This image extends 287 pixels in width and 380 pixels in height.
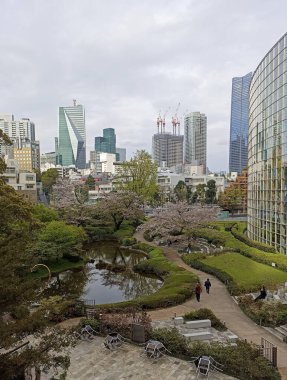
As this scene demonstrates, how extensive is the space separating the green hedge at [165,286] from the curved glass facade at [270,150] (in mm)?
8900

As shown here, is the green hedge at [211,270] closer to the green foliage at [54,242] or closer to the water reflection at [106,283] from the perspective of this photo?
the water reflection at [106,283]

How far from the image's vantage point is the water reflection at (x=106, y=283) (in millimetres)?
25391

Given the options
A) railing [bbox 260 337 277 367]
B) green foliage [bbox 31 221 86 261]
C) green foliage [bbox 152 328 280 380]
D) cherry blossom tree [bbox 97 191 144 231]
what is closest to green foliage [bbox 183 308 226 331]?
green foliage [bbox 152 328 280 380]

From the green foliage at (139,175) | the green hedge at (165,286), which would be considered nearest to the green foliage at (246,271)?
the green hedge at (165,286)

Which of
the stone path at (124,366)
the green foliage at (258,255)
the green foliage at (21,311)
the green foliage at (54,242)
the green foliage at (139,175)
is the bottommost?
the stone path at (124,366)

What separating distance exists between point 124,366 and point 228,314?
8.00m

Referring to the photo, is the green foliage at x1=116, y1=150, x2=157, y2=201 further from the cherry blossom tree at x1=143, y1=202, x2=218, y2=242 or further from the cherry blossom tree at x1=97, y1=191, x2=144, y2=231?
the cherry blossom tree at x1=143, y1=202, x2=218, y2=242

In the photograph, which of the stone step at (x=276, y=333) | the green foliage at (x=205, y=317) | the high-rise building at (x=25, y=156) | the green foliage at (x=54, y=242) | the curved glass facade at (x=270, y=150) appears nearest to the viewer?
the stone step at (x=276, y=333)

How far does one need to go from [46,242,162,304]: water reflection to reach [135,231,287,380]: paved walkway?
15.6 feet

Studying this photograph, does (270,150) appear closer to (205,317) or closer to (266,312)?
(266,312)

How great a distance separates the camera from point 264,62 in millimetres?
32375

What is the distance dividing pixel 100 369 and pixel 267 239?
2257 centimetres

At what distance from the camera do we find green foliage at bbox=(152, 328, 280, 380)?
12055mm

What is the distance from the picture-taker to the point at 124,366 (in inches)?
523
